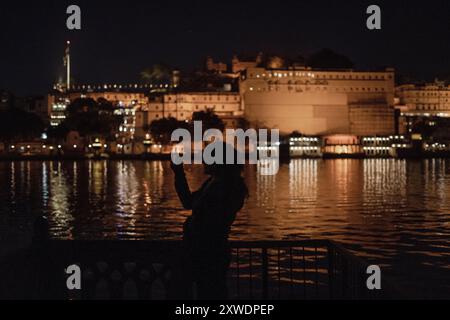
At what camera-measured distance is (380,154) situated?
415 ft

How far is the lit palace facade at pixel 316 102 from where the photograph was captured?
127m

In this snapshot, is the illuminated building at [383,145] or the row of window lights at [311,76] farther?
the row of window lights at [311,76]

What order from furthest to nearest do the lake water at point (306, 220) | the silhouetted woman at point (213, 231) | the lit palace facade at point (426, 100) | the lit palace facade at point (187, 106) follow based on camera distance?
the lit palace facade at point (426, 100), the lit palace facade at point (187, 106), the lake water at point (306, 220), the silhouetted woman at point (213, 231)

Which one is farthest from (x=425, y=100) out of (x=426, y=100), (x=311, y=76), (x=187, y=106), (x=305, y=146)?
(x=187, y=106)

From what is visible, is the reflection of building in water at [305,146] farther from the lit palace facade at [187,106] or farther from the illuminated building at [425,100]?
the illuminated building at [425,100]

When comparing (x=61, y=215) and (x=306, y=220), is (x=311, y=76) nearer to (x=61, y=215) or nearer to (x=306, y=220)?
(x=61, y=215)

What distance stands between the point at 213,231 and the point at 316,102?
124 m

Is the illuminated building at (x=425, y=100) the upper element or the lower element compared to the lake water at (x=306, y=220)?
upper

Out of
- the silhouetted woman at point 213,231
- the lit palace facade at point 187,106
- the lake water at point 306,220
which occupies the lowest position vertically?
the lake water at point 306,220

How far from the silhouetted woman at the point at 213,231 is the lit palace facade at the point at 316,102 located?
121 meters

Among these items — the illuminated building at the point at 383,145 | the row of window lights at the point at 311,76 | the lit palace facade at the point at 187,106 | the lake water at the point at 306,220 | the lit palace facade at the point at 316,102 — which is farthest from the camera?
the lit palace facade at the point at 187,106

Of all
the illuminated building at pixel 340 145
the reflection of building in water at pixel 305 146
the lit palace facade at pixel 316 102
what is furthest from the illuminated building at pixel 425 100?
the reflection of building in water at pixel 305 146
